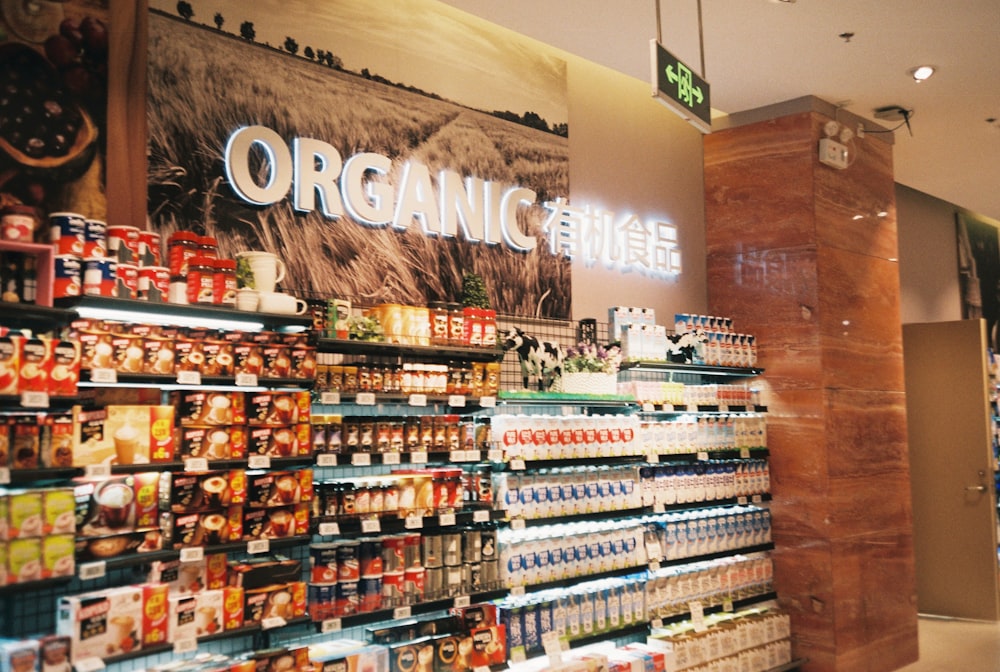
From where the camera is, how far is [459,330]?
15.3 ft

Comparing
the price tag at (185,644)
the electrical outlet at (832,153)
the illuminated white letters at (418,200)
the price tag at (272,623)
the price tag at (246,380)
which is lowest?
the price tag at (185,644)

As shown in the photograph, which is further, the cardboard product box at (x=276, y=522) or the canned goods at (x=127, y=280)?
the cardboard product box at (x=276, y=522)

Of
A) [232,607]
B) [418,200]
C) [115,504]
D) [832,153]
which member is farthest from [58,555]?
[832,153]

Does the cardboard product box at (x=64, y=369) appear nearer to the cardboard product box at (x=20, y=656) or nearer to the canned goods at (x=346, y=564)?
the cardboard product box at (x=20, y=656)

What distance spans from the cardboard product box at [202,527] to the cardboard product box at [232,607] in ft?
0.66

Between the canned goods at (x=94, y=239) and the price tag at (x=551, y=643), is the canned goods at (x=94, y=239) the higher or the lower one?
the higher one

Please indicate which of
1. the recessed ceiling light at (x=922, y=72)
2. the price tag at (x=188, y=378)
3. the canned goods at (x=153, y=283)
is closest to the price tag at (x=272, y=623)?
the price tag at (x=188, y=378)

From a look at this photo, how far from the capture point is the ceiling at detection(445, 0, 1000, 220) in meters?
5.34

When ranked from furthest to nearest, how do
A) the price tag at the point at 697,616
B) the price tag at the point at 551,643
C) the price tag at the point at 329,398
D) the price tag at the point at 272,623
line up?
1. the price tag at the point at 697,616
2. the price tag at the point at 551,643
3. the price tag at the point at 329,398
4. the price tag at the point at 272,623

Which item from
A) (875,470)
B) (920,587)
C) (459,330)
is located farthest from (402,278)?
(920,587)

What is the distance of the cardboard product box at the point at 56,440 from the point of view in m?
3.09

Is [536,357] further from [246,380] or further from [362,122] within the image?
[246,380]

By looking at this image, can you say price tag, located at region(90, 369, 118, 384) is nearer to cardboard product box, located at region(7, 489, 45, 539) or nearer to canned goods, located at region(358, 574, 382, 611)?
cardboard product box, located at region(7, 489, 45, 539)

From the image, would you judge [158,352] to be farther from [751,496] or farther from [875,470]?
[875,470]
